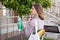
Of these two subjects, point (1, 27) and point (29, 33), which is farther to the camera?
point (1, 27)

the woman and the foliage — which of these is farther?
the foliage

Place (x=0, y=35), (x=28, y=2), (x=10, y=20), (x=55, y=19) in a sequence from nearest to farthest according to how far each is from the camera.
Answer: (x=28, y=2) < (x=0, y=35) < (x=10, y=20) < (x=55, y=19)

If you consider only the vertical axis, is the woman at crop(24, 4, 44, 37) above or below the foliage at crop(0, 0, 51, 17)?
below

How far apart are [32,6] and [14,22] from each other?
230 centimetres

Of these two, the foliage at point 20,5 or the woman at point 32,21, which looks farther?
the foliage at point 20,5

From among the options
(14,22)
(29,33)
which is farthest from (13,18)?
(29,33)

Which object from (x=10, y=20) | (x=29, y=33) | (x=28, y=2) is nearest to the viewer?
(x=29, y=33)

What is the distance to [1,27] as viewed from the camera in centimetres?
398

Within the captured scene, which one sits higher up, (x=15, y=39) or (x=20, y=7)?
(x=20, y=7)

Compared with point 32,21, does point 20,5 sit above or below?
above

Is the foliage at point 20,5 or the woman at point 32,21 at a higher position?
the foliage at point 20,5

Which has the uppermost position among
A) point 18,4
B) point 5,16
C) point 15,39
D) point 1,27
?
point 18,4

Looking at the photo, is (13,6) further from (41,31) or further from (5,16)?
(5,16)

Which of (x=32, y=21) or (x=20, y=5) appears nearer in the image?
(x=32, y=21)
